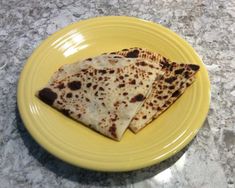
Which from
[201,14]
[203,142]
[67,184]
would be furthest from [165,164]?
[201,14]

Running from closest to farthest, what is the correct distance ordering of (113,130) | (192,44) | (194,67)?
1. (113,130)
2. (194,67)
3. (192,44)

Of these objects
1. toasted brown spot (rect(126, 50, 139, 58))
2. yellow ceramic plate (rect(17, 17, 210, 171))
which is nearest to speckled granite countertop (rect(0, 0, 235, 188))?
yellow ceramic plate (rect(17, 17, 210, 171))

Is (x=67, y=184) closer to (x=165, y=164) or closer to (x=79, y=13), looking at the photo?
(x=165, y=164)

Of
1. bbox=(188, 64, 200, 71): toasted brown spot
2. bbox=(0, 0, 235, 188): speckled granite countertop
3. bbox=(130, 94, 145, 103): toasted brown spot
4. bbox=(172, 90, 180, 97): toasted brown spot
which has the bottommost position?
bbox=(0, 0, 235, 188): speckled granite countertop

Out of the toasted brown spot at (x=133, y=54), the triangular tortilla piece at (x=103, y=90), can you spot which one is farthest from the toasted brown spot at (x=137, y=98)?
the toasted brown spot at (x=133, y=54)

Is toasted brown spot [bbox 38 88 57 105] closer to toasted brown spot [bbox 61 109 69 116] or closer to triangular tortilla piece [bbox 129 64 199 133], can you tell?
toasted brown spot [bbox 61 109 69 116]

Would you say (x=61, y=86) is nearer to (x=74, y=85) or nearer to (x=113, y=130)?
(x=74, y=85)

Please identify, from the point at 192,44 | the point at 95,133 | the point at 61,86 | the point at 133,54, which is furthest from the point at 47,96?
the point at 192,44
